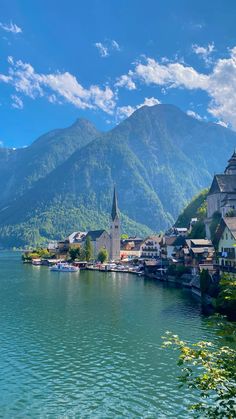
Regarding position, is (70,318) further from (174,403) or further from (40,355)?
(174,403)

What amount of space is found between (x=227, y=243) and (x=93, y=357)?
38773 mm

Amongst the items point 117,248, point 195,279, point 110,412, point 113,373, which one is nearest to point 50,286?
point 195,279

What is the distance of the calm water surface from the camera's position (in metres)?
26.6

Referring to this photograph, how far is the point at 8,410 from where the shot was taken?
26000mm

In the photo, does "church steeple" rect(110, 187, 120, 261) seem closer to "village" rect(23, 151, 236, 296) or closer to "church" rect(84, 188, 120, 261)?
"church" rect(84, 188, 120, 261)

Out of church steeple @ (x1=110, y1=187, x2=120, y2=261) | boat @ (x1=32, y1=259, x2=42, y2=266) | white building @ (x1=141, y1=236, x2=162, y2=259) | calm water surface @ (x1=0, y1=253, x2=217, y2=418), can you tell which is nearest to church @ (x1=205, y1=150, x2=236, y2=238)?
calm water surface @ (x1=0, y1=253, x2=217, y2=418)

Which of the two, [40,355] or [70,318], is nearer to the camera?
[40,355]

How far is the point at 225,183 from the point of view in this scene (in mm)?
A: 118562

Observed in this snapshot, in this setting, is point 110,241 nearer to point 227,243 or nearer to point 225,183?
point 225,183

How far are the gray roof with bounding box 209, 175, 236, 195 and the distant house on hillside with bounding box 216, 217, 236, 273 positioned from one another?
47.1 metres

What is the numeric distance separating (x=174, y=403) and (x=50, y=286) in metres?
73.9

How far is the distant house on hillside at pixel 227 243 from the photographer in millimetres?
64875

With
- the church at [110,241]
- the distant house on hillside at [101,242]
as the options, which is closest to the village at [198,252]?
the church at [110,241]

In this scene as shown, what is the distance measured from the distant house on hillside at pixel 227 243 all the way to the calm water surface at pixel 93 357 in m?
9.02
